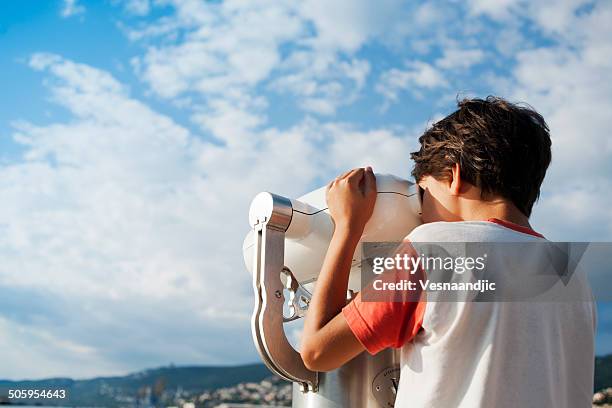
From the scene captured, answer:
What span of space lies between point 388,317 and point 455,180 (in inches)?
14.7

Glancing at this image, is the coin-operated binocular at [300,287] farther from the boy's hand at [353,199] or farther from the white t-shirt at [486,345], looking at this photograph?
the white t-shirt at [486,345]

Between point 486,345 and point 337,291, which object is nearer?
point 486,345

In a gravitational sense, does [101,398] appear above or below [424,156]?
below

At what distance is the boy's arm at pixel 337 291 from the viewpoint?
4.52 ft

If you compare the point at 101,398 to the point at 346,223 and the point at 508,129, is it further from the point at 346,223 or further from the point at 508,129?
the point at 508,129

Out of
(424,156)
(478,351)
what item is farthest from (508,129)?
(478,351)

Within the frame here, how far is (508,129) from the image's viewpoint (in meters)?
1.54

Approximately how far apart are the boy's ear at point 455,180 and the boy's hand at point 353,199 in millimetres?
173

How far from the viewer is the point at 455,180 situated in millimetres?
1541

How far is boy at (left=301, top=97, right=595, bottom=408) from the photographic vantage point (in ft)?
4.27

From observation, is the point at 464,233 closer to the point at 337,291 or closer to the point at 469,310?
the point at 469,310

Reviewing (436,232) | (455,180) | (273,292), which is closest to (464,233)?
(436,232)

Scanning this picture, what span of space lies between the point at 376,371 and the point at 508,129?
618mm

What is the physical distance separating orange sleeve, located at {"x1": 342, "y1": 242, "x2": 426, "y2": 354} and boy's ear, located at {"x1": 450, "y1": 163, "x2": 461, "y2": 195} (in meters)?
0.27
